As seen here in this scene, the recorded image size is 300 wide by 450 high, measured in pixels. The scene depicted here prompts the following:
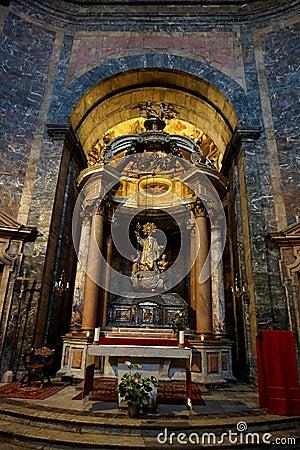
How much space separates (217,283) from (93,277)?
338 centimetres

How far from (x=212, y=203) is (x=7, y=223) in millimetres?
5650

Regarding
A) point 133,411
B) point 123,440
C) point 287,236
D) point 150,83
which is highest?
point 150,83

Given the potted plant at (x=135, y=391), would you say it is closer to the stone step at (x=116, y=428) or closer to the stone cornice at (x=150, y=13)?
the stone step at (x=116, y=428)

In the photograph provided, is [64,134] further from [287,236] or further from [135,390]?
[135,390]

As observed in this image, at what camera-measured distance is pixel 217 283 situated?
848cm

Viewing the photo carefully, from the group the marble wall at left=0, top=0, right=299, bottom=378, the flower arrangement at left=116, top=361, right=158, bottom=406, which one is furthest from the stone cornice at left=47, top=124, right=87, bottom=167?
the flower arrangement at left=116, top=361, right=158, bottom=406

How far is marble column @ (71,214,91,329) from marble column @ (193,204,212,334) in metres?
3.16

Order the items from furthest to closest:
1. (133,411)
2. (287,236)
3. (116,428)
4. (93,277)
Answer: (93,277) → (287,236) → (133,411) → (116,428)

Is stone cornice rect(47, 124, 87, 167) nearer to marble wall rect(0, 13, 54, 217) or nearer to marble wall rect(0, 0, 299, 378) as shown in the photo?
marble wall rect(0, 0, 299, 378)

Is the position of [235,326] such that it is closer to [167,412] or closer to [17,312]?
[167,412]

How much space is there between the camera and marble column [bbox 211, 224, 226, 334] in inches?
320

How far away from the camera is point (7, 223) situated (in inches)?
314

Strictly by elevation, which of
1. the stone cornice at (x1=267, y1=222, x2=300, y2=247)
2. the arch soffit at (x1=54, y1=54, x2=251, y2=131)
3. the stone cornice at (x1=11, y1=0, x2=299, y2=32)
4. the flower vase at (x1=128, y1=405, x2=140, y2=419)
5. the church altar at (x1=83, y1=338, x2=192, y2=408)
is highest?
the stone cornice at (x1=11, y1=0, x2=299, y2=32)

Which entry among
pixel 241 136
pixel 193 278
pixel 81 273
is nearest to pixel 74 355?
pixel 81 273
